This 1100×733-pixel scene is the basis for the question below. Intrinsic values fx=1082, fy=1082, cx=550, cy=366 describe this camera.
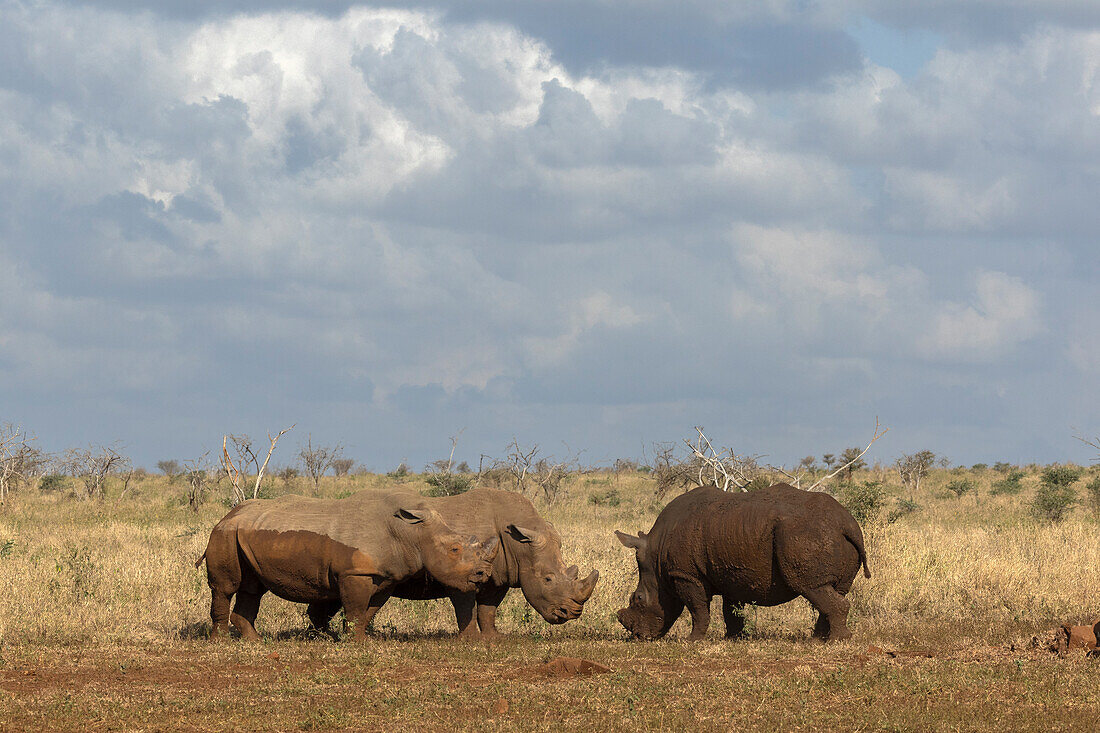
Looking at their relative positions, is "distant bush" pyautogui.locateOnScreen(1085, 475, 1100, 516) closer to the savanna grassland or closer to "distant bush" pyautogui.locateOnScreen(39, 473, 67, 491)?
the savanna grassland

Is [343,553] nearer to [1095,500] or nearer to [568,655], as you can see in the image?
[568,655]

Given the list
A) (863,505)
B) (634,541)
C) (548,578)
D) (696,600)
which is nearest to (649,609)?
(696,600)

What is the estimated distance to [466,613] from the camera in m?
13.8

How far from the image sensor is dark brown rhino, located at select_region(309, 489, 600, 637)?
1347 centimetres

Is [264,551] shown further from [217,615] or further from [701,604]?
[701,604]

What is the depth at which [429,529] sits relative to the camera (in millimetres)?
13344

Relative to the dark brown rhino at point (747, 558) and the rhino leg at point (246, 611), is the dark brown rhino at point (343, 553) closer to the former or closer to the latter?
the rhino leg at point (246, 611)

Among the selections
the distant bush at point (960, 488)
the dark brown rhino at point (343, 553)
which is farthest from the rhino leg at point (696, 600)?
the distant bush at point (960, 488)

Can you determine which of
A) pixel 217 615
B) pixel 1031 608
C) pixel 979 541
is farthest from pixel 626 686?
pixel 979 541

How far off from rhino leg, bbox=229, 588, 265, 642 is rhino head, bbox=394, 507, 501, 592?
2360 mm

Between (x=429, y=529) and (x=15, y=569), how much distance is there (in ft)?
26.9

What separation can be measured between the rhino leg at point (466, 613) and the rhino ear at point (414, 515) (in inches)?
43.6

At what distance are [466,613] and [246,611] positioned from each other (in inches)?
113

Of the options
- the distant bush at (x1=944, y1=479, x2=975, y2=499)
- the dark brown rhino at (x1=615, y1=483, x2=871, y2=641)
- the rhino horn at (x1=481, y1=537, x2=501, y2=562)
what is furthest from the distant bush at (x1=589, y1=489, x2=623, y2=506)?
the rhino horn at (x1=481, y1=537, x2=501, y2=562)
